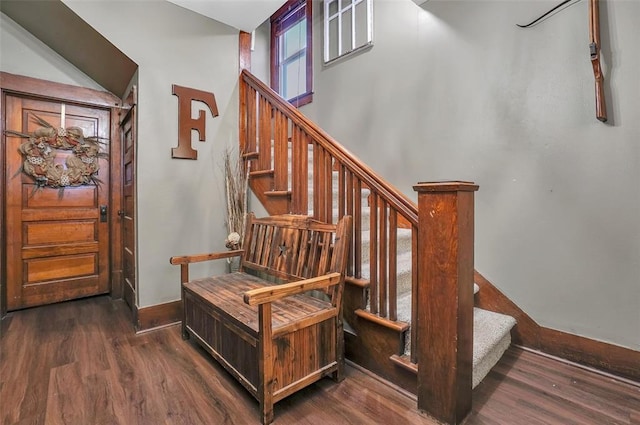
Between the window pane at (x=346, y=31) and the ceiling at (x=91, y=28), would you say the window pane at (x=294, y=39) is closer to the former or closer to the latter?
the window pane at (x=346, y=31)

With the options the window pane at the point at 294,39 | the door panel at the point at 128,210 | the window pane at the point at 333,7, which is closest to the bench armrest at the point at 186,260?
the door panel at the point at 128,210

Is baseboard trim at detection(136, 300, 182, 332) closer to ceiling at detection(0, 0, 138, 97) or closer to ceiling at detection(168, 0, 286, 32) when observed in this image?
ceiling at detection(0, 0, 138, 97)

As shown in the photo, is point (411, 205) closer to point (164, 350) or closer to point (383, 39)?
point (164, 350)

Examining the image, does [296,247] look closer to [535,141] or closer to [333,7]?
[535,141]

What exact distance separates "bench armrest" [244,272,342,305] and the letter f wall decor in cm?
171

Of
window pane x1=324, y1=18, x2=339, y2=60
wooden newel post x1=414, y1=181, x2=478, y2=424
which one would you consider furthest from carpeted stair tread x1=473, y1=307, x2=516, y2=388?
window pane x1=324, y1=18, x2=339, y2=60

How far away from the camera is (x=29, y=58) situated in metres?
2.75

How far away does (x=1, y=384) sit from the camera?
171 centimetres

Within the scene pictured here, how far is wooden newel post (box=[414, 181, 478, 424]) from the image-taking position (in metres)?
1.38

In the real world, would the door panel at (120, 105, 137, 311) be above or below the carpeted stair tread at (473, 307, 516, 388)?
above

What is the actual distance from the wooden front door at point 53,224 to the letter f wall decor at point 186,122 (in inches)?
46.1

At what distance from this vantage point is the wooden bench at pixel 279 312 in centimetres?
146

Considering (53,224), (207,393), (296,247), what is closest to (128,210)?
(53,224)

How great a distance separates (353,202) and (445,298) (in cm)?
78
